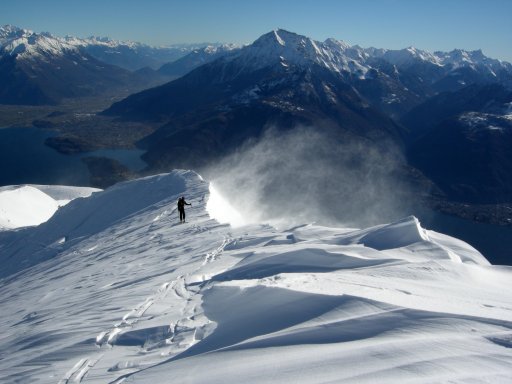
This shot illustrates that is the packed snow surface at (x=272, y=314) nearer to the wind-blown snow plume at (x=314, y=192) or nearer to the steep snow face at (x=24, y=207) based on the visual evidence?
the steep snow face at (x=24, y=207)

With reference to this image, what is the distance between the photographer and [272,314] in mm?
13930

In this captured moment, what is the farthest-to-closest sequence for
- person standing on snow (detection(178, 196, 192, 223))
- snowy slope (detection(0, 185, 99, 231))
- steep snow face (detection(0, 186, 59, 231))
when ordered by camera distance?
snowy slope (detection(0, 185, 99, 231)) < steep snow face (detection(0, 186, 59, 231)) < person standing on snow (detection(178, 196, 192, 223))

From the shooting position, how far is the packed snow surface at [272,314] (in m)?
10.6

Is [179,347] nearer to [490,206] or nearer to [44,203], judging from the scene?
[44,203]

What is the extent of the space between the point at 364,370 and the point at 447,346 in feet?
9.03

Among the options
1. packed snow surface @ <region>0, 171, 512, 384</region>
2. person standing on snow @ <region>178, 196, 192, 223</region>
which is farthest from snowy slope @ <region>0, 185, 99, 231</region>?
packed snow surface @ <region>0, 171, 512, 384</region>

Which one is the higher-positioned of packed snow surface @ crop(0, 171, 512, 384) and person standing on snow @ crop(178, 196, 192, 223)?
person standing on snow @ crop(178, 196, 192, 223)

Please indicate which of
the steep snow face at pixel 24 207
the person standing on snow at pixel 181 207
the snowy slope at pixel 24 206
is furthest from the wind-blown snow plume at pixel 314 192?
the person standing on snow at pixel 181 207

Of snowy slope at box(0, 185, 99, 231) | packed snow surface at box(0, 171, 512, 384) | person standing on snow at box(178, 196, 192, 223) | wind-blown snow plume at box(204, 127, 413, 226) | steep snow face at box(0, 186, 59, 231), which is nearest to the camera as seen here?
packed snow surface at box(0, 171, 512, 384)

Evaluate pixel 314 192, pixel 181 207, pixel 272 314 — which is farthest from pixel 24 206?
pixel 314 192

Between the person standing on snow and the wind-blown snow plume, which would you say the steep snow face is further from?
the wind-blown snow plume

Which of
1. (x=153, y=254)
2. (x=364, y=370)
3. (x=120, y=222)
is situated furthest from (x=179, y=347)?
(x=120, y=222)

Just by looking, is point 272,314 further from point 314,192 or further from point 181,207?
point 314,192

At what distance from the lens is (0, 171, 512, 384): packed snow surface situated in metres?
10.6
